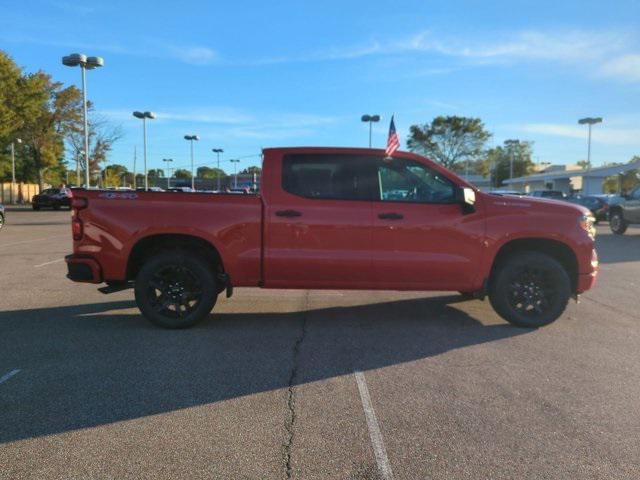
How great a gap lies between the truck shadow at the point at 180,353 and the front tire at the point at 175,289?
19cm

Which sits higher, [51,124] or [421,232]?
[51,124]

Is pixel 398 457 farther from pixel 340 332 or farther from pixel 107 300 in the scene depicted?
pixel 107 300

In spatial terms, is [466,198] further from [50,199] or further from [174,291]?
[50,199]

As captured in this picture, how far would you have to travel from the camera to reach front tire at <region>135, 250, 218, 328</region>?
6312 mm

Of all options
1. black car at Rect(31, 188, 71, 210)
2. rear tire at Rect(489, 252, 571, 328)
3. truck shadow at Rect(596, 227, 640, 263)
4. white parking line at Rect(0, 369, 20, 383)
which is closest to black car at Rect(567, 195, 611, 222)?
truck shadow at Rect(596, 227, 640, 263)

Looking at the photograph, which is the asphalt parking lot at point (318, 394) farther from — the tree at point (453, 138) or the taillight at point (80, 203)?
the tree at point (453, 138)

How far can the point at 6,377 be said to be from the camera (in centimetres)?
477

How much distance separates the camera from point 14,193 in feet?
185

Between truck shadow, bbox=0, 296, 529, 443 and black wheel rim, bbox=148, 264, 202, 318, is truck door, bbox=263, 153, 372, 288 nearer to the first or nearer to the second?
truck shadow, bbox=0, 296, 529, 443

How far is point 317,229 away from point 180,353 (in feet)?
6.52

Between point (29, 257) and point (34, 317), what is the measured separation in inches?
268

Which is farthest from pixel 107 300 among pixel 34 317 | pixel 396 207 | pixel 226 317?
pixel 396 207

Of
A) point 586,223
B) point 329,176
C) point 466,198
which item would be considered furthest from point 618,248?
point 329,176

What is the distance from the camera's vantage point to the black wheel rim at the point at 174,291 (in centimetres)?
636
